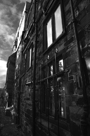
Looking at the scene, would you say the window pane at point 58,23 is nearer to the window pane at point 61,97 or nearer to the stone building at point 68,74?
the stone building at point 68,74

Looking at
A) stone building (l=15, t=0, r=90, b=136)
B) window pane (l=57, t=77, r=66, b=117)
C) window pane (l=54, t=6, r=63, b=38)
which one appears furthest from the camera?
window pane (l=54, t=6, r=63, b=38)

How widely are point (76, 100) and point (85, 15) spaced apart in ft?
6.92

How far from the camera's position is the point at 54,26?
3887 mm

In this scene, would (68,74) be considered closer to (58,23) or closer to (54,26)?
(58,23)

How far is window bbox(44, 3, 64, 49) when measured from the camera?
11.6 feet

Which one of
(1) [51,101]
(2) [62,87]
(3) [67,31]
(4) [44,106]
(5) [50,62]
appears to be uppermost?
(3) [67,31]

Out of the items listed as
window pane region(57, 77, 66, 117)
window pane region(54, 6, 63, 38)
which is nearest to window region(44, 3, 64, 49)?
window pane region(54, 6, 63, 38)

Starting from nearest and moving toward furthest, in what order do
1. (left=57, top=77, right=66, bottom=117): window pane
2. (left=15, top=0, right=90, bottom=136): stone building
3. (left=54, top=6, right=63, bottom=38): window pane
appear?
(left=15, top=0, right=90, bottom=136): stone building → (left=57, top=77, right=66, bottom=117): window pane → (left=54, top=6, right=63, bottom=38): window pane

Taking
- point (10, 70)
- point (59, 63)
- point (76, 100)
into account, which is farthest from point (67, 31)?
point (10, 70)

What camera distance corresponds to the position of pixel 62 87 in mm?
2863

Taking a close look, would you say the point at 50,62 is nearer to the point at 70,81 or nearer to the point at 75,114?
the point at 70,81

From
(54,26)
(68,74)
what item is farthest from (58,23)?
(68,74)

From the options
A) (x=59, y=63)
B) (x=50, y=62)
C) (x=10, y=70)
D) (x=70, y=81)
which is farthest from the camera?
(x=10, y=70)

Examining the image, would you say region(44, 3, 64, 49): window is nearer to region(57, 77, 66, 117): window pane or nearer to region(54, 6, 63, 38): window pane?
region(54, 6, 63, 38): window pane
